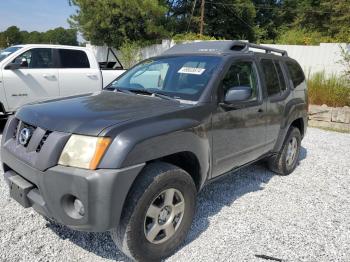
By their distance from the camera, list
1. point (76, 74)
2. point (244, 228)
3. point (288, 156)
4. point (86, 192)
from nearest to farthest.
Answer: point (86, 192) → point (244, 228) → point (288, 156) → point (76, 74)

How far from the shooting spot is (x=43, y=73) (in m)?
7.33

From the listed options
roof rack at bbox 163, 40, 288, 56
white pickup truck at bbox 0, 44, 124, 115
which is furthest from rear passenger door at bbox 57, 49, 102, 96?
roof rack at bbox 163, 40, 288, 56

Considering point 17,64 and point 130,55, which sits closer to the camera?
point 17,64

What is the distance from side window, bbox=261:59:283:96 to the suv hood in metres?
1.68

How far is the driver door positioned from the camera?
11.3ft

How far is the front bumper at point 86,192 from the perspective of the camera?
2.38 metres

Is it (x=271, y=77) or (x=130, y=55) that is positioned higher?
(x=130, y=55)

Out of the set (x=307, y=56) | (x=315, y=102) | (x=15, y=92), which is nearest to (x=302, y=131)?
(x=315, y=102)

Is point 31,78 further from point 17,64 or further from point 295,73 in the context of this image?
point 295,73

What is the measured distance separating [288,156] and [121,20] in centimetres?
1757

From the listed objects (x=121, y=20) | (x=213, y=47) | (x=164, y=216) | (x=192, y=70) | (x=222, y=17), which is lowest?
(x=164, y=216)

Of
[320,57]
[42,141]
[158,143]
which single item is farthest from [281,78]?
[320,57]

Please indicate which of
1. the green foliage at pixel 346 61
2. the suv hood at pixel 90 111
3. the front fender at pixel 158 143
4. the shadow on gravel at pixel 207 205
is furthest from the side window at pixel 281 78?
the green foliage at pixel 346 61

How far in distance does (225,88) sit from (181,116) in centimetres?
78
